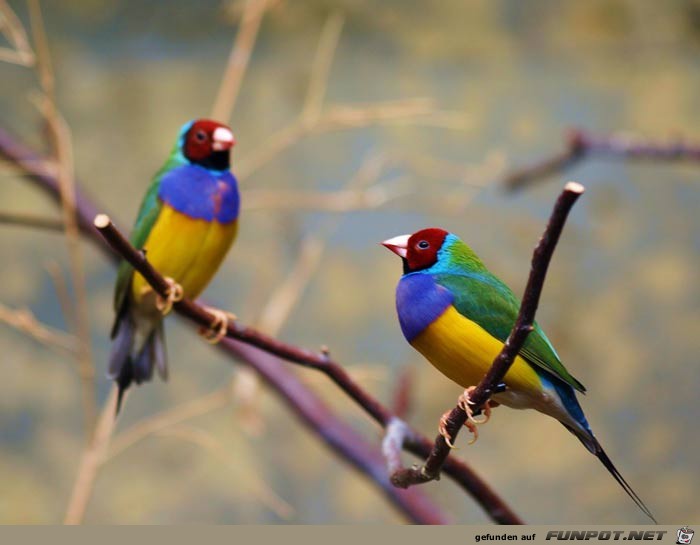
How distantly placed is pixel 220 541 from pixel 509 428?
1271mm

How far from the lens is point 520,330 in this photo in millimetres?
366

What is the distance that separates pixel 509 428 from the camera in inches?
71.4

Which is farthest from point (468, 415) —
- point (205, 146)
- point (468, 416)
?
point (205, 146)

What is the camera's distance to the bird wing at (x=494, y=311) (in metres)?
0.41

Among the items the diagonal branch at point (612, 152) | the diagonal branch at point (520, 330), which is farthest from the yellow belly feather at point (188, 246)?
the diagonal branch at point (612, 152)

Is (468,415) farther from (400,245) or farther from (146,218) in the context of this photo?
(146,218)

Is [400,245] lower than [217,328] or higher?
higher

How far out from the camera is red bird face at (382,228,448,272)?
41 centimetres

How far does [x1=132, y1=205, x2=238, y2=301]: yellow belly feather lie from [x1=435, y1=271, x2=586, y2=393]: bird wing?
0.33 metres

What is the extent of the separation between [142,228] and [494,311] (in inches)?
18.1

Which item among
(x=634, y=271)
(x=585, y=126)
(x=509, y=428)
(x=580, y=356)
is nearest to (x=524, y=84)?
(x=585, y=126)

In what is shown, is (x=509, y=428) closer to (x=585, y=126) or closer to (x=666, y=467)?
(x=666, y=467)
